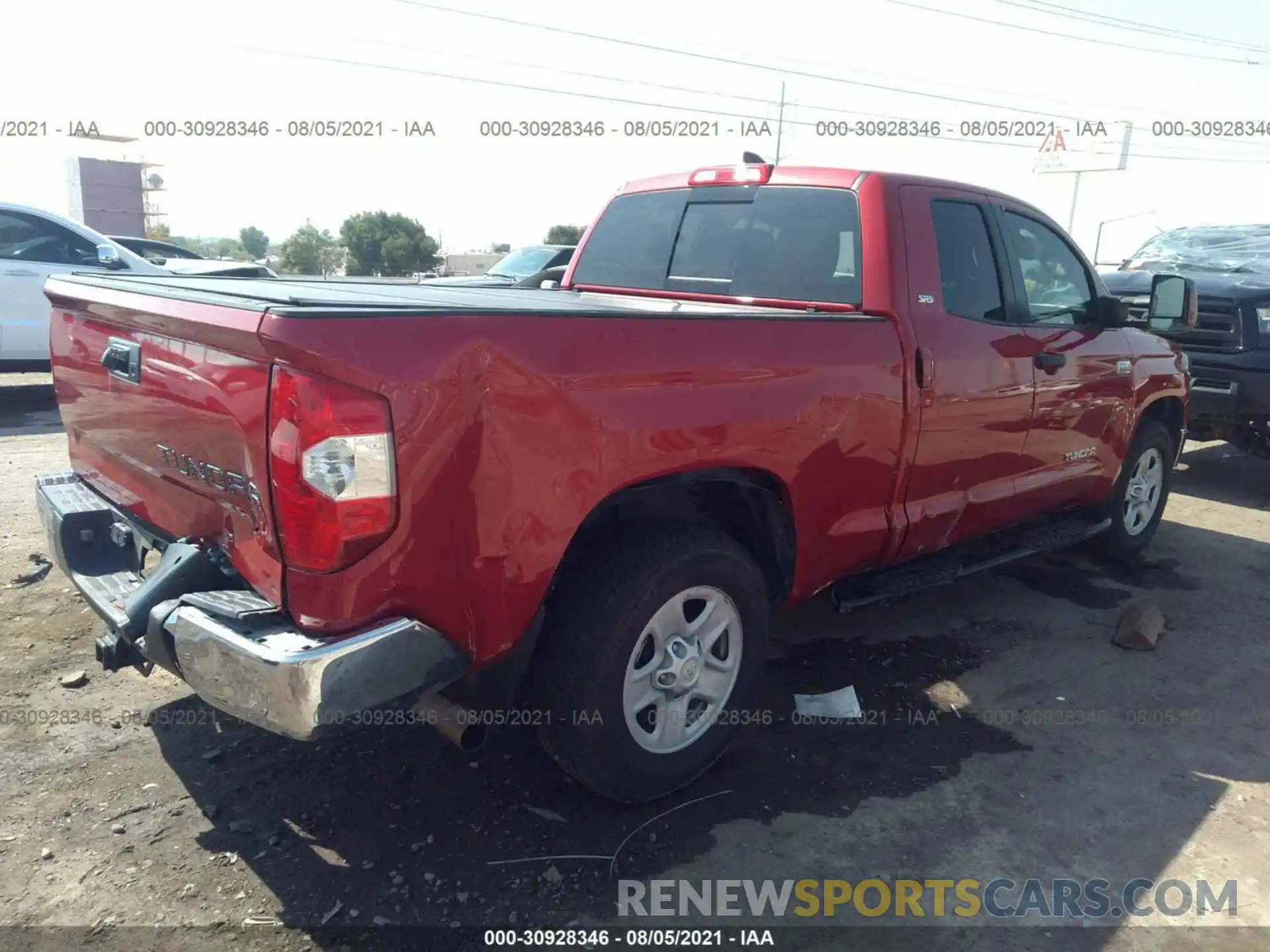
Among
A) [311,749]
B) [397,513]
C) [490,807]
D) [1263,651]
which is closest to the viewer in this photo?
[397,513]

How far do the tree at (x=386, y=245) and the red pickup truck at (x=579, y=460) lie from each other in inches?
1494

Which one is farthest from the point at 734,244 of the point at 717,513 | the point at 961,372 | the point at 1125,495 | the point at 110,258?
the point at 110,258

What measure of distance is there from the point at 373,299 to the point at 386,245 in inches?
1629

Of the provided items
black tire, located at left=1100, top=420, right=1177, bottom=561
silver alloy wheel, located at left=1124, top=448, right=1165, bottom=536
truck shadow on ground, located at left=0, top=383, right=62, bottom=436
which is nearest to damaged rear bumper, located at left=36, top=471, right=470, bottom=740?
black tire, located at left=1100, top=420, right=1177, bottom=561

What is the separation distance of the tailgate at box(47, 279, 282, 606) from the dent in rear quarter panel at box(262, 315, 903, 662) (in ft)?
0.62

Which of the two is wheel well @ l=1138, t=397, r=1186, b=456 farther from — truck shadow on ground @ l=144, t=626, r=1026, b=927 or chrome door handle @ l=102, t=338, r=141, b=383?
chrome door handle @ l=102, t=338, r=141, b=383

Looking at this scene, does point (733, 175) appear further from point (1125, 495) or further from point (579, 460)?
point (1125, 495)

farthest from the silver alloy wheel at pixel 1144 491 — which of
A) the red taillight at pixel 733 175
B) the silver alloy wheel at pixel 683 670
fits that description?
the silver alloy wheel at pixel 683 670

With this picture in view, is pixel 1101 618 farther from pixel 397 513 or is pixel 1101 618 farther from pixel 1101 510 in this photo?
pixel 397 513

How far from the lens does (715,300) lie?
397cm

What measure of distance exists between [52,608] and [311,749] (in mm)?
1786

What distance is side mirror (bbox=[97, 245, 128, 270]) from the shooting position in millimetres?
8594

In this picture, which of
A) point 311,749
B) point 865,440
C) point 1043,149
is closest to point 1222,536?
point 865,440

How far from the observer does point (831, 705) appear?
3.64 meters
